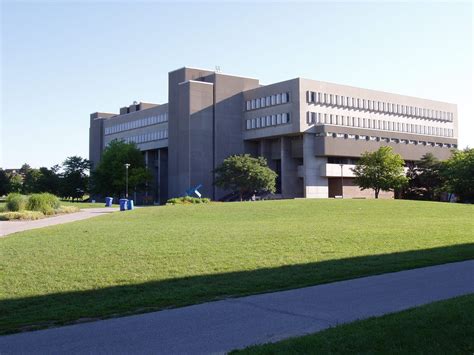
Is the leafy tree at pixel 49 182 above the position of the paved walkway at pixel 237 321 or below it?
above

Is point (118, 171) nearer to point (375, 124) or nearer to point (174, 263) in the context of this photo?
point (375, 124)

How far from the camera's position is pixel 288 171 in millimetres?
89438

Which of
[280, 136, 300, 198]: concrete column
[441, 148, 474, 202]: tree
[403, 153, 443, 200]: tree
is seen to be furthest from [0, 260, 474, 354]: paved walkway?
[403, 153, 443, 200]: tree

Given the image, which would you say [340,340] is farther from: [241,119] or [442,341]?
[241,119]

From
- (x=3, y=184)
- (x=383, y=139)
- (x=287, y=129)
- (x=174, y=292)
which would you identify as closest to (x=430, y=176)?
(x=383, y=139)

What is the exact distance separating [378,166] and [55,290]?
69.8 metres

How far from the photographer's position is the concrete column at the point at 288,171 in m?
88.2

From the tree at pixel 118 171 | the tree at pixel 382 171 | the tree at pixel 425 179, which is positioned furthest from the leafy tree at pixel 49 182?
the tree at pixel 425 179

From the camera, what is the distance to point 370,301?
29.8 ft

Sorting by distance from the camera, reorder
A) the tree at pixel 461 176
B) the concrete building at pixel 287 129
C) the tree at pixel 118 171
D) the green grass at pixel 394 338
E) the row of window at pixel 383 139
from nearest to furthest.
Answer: the green grass at pixel 394 338, the tree at pixel 461 176, the row of window at pixel 383 139, the concrete building at pixel 287 129, the tree at pixel 118 171

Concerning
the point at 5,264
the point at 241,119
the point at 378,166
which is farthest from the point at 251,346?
the point at 241,119

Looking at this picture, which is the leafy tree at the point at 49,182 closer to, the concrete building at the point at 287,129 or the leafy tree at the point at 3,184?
the leafy tree at the point at 3,184

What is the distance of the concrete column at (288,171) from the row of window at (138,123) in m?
25.8

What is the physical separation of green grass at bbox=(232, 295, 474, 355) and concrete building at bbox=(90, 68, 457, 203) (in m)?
78.4
